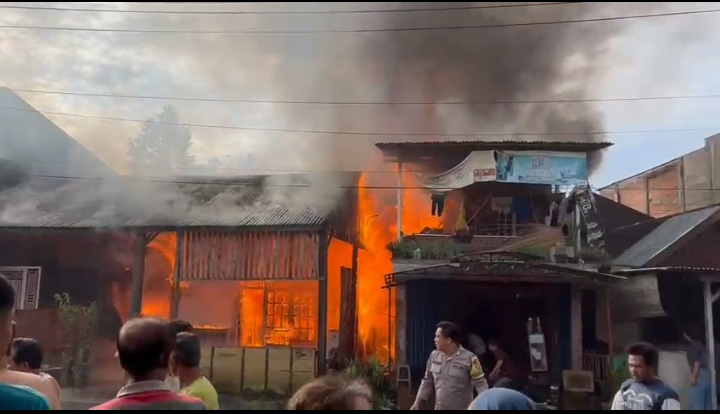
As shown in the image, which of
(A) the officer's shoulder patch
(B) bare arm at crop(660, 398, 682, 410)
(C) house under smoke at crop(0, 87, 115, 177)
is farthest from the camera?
(C) house under smoke at crop(0, 87, 115, 177)

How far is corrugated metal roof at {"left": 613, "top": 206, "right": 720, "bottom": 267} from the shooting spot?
1173cm

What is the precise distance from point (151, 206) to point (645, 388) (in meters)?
11.2

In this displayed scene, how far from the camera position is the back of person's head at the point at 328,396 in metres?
2.14

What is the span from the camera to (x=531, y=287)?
39.1 feet

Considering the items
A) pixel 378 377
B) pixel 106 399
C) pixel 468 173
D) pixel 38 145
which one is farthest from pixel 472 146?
pixel 38 145

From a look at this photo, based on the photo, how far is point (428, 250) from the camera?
11797 mm

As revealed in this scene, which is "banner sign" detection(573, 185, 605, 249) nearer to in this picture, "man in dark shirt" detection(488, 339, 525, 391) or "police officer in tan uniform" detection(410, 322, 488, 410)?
"man in dark shirt" detection(488, 339, 525, 391)

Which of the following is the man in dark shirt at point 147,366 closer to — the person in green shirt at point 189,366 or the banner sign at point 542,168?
the person in green shirt at point 189,366

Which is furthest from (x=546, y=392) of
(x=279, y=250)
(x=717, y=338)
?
(x=279, y=250)

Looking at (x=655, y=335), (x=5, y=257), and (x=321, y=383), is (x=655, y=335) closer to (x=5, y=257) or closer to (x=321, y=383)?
A: (x=321, y=383)

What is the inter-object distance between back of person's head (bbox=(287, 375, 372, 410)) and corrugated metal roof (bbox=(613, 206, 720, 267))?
10624mm

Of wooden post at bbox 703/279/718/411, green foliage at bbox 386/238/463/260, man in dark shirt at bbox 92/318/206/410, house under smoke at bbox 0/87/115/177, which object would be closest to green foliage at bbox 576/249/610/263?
wooden post at bbox 703/279/718/411

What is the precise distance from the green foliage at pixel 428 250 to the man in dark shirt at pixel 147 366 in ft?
31.3

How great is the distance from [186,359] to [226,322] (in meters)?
10.4
